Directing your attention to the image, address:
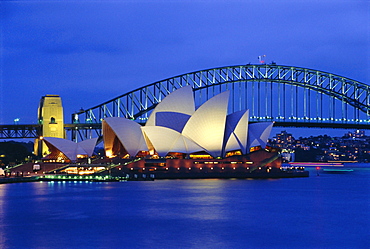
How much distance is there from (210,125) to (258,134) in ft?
28.9

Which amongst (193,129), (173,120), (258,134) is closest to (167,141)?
(173,120)

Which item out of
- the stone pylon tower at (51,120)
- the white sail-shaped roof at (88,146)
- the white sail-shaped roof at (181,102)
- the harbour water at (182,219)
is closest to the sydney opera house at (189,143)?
the white sail-shaped roof at (181,102)

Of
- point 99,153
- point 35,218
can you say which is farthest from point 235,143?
point 35,218

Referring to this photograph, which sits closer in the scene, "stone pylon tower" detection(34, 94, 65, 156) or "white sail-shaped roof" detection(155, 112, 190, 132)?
"white sail-shaped roof" detection(155, 112, 190, 132)

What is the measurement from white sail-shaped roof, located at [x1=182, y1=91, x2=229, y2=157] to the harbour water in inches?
659

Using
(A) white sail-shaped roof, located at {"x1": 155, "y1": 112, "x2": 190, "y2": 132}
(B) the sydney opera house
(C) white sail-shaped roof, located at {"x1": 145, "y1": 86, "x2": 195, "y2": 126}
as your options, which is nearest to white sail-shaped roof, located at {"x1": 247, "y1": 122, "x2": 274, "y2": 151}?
(B) the sydney opera house

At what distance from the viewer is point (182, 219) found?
32906mm

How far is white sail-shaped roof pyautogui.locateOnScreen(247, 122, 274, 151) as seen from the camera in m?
71.7

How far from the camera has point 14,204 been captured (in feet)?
129

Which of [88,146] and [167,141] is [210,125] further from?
[88,146]

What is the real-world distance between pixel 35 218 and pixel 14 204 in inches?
270

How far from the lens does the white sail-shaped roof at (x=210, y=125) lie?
65250 millimetres

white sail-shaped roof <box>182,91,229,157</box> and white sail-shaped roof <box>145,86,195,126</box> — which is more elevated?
white sail-shaped roof <box>145,86,195,126</box>

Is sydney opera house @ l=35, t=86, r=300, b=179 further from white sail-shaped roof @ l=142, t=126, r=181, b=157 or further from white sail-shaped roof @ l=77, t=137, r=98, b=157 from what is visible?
white sail-shaped roof @ l=77, t=137, r=98, b=157
